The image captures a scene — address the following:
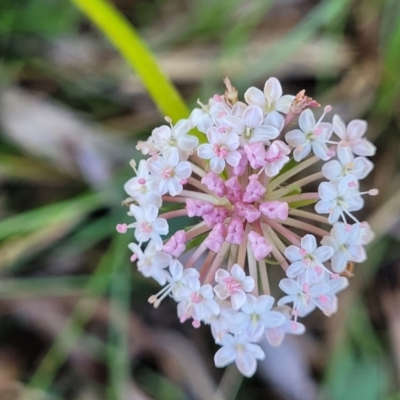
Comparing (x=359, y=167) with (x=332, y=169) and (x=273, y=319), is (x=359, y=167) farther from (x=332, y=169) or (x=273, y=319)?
(x=273, y=319)

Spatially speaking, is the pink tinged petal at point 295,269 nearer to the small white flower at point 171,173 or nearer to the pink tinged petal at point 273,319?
the pink tinged petal at point 273,319

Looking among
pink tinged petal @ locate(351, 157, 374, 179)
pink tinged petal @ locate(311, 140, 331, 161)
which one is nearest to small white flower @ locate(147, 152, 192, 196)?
pink tinged petal @ locate(311, 140, 331, 161)

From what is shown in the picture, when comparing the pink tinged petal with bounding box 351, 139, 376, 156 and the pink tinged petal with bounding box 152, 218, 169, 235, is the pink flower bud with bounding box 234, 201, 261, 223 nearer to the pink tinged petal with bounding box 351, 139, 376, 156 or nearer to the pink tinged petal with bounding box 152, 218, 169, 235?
the pink tinged petal with bounding box 152, 218, 169, 235

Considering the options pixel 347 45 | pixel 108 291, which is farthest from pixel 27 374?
pixel 347 45

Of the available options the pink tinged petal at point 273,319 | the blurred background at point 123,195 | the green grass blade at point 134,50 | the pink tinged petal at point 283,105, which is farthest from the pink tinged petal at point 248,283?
the blurred background at point 123,195

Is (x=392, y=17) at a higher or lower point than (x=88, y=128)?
higher

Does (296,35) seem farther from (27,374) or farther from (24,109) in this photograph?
(27,374)
